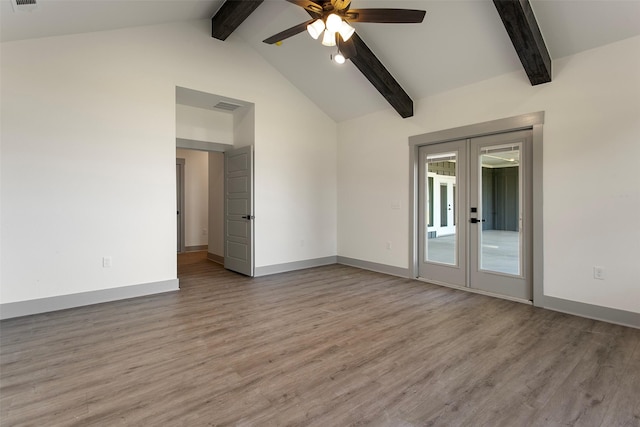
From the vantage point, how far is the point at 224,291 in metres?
4.44

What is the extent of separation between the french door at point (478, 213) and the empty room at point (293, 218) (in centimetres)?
3

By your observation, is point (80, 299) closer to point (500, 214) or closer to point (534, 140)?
point (500, 214)

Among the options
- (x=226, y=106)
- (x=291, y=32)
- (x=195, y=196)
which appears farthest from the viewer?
(x=195, y=196)

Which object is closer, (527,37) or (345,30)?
(345,30)

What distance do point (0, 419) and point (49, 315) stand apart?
204 centimetres

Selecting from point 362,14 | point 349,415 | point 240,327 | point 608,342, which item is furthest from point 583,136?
point 240,327

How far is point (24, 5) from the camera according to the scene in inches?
109

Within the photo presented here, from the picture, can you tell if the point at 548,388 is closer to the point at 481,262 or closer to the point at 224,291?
the point at 481,262

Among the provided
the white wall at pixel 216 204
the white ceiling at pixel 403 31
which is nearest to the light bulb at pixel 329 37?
the white ceiling at pixel 403 31

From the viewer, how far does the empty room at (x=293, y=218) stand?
2133 mm

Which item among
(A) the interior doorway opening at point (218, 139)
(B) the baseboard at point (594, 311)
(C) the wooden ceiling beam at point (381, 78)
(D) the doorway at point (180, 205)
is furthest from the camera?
(D) the doorway at point (180, 205)

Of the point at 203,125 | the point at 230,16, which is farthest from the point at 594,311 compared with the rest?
the point at 203,125

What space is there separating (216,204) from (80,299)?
11.1 feet

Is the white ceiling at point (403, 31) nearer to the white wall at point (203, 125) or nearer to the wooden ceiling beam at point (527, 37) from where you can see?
the wooden ceiling beam at point (527, 37)
